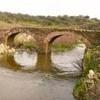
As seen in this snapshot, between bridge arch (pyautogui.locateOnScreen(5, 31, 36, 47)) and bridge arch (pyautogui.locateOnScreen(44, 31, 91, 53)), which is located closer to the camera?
bridge arch (pyautogui.locateOnScreen(44, 31, 91, 53))

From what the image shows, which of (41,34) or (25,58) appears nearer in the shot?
A: (25,58)

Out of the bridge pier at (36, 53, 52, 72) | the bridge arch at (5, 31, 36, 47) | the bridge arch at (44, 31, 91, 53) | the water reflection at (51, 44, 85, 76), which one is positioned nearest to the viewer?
the water reflection at (51, 44, 85, 76)

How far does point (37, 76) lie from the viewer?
36.3 metres

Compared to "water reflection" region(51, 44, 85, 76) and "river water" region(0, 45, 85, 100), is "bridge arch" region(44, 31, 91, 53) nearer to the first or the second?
"river water" region(0, 45, 85, 100)

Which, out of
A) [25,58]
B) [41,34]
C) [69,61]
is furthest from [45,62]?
[41,34]

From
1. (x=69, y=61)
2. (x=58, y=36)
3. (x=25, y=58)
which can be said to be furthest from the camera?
(x=58, y=36)

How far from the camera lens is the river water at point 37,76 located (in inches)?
1163

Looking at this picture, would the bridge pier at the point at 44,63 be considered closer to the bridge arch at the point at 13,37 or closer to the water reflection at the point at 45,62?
the water reflection at the point at 45,62

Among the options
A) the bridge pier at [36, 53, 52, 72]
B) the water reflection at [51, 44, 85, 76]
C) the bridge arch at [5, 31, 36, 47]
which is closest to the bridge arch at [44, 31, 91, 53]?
the bridge pier at [36, 53, 52, 72]

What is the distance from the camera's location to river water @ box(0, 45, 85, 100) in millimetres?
29541

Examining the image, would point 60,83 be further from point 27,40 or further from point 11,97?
point 27,40

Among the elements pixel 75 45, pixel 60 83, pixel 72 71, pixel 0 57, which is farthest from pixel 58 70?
pixel 75 45

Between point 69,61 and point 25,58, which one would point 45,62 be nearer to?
point 69,61

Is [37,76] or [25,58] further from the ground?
[25,58]
